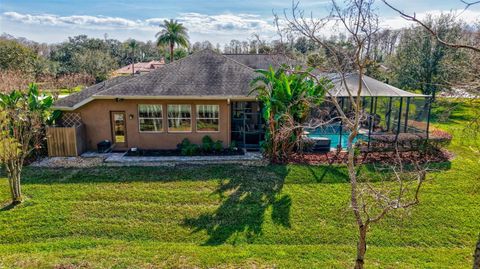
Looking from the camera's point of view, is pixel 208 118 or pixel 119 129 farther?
pixel 119 129

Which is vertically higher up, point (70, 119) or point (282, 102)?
point (282, 102)

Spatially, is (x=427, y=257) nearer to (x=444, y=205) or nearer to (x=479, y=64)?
(x=444, y=205)

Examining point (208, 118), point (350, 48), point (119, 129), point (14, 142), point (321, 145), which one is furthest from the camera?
point (119, 129)

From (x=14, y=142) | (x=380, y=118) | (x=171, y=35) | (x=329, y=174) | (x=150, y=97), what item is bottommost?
(x=329, y=174)

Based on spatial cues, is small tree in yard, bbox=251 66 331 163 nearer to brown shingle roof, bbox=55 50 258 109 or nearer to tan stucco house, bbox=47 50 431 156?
tan stucco house, bbox=47 50 431 156

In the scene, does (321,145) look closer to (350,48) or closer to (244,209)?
(244,209)

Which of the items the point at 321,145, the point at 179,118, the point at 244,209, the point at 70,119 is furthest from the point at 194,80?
the point at 244,209

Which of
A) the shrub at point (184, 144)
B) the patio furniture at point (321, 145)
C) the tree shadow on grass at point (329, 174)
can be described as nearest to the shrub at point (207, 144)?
the shrub at point (184, 144)
